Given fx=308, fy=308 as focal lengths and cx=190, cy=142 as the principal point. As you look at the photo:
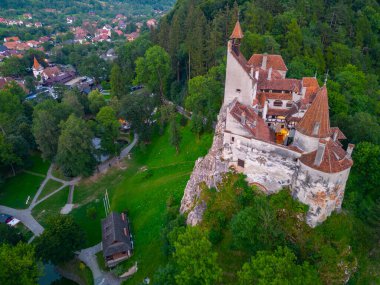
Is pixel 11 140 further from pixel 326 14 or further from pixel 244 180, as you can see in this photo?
pixel 326 14

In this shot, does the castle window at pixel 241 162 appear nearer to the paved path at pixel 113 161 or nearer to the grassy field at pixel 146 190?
the grassy field at pixel 146 190

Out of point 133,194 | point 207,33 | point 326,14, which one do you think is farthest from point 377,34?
point 133,194

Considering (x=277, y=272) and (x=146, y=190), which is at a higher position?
(x=277, y=272)

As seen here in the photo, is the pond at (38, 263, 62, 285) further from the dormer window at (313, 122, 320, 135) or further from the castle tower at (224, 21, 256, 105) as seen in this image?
the dormer window at (313, 122, 320, 135)

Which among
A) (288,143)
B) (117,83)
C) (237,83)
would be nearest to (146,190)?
(237,83)

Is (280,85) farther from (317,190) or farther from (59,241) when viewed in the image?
(59,241)

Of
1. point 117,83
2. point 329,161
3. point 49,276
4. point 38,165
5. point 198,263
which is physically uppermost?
point 329,161

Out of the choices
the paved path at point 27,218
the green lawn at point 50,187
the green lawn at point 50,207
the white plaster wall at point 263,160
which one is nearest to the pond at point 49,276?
the paved path at point 27,218
